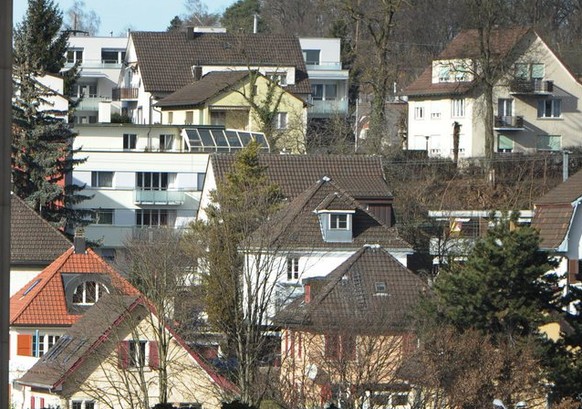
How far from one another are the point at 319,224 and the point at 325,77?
3818 centimetres

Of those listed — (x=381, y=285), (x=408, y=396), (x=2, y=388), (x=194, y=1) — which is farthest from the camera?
(x=194, y=1)

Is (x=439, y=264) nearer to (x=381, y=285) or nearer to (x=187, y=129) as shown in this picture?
(x=381, y=285)

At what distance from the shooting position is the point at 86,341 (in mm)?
43875

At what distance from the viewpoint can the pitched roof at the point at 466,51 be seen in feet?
240

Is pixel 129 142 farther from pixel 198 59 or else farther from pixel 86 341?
pixel 86 341

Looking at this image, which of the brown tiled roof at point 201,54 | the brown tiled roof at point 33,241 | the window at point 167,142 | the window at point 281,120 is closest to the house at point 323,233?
the brown tiled roof at point 33,241

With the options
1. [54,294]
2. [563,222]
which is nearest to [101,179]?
[54,294]

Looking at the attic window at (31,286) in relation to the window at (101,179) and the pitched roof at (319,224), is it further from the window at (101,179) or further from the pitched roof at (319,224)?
the window at (101,179)

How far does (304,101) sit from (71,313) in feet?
112

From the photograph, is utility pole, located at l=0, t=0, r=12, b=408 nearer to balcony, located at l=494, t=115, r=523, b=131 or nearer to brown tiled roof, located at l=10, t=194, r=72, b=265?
brown tiled roof, located at l=10, t=194, r=72, b=265

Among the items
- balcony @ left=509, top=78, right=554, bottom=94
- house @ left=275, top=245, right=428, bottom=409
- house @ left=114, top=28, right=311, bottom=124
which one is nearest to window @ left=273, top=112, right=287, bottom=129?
A: house @ left=114, top=28, right=311, bottom=124

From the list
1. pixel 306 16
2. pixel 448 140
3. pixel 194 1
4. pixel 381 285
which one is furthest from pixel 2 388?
pixel 194 1

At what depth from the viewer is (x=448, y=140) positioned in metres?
80.1

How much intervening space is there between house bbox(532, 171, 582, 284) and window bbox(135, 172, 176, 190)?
23.6 meters
